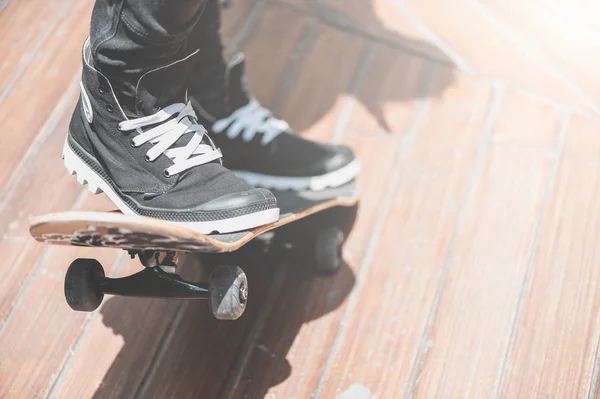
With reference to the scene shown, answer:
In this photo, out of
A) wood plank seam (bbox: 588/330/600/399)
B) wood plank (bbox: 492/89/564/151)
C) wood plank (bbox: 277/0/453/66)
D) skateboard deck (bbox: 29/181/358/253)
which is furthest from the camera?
wood plank (bbox: 277/0/453/66)

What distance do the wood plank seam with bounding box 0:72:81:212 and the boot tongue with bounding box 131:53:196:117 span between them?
56 centimetres

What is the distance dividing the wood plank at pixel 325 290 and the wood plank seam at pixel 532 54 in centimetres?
27

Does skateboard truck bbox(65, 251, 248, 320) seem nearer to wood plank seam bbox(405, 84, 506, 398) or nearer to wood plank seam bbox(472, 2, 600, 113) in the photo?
wood plank seam bbox(405, 84, 506, 398)

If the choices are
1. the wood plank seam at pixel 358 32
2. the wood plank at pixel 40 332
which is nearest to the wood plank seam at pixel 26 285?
the wood plank at pixel 40 332

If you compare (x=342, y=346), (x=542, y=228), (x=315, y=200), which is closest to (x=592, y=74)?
(x=542, y=228)

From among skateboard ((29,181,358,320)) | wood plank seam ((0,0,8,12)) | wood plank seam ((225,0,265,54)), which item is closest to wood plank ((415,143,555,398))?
skateboard ((29,181,358,320))

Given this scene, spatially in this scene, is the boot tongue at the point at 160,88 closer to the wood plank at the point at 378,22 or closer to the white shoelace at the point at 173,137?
the white shoelace at the point at 173,137

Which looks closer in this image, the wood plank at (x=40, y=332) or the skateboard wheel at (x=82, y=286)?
the skateboard wheel at (x=82, y=286)

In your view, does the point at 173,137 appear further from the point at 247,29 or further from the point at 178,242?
the point at 247,29

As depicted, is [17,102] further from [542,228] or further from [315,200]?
[542,228]

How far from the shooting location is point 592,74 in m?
1.81

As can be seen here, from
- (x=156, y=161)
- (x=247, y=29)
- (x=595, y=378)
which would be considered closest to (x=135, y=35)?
(x=156, y=161)

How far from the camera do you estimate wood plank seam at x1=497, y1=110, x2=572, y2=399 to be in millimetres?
1373

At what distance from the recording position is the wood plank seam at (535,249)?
1.37m
